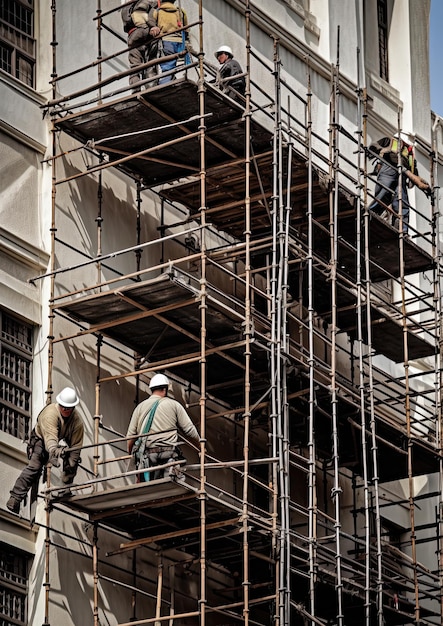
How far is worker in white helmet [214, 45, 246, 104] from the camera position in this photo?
27.3 m

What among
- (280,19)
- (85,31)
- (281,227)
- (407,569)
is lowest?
(407,569)

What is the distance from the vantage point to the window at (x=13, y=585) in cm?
2398

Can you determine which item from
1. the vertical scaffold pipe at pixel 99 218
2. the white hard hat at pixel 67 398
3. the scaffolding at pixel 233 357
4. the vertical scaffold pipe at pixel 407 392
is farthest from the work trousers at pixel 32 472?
the vertical scaffold pipe at pixel 407 392

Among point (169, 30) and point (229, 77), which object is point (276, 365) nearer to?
point (229, 77)

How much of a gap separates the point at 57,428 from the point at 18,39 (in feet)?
22.8

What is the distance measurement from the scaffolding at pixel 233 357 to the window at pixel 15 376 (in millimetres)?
479

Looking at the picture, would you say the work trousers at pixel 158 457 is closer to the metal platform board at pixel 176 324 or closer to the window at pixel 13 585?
the metal platform board at pixel 176 324

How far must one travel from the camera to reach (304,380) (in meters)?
28.1

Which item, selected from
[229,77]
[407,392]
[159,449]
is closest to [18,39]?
[229,77]

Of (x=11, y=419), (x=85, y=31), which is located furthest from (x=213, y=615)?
(x=85, y=31)

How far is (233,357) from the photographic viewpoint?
27.2 meters

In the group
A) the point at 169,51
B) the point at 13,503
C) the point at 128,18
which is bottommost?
the point at 13,503

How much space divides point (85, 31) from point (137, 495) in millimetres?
8436

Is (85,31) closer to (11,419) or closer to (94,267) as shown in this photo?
(94,267)
